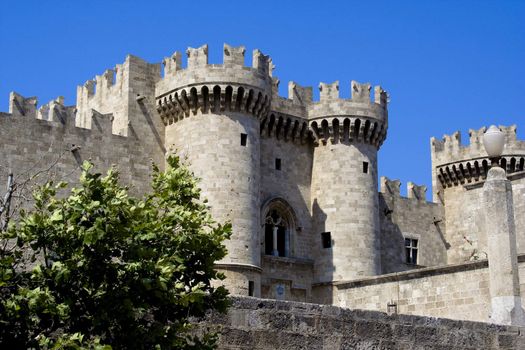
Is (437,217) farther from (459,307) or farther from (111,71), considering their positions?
(459,307)

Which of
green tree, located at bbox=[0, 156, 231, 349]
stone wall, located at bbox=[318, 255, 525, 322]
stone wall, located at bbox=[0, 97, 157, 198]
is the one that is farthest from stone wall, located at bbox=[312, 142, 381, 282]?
green tree, located at bbox=[0, 156, 231, 349]

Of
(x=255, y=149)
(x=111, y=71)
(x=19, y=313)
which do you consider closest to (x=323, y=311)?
(x=19, y=313)

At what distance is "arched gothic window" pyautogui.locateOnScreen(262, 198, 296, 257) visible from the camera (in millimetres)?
32562

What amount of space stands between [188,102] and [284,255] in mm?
6306

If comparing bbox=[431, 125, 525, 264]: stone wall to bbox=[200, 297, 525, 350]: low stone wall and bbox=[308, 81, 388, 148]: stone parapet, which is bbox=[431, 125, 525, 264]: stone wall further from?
bbox=[200, 297, 525, 350]: low stone wall

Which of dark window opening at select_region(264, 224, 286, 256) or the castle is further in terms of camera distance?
dark window opening at select_region(264, 224, 286, 256)

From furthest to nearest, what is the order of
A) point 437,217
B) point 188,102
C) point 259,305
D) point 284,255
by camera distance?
point 437,217 → point 284,255 → point 188,102 → point 259,305

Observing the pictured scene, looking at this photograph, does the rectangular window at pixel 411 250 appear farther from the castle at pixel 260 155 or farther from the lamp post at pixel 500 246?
the lamp post at pixel 500 246

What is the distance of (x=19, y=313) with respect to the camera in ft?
30.1

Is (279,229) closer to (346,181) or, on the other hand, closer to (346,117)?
(346,181)

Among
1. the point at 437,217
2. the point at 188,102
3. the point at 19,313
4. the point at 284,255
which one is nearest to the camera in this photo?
the point at 19,313

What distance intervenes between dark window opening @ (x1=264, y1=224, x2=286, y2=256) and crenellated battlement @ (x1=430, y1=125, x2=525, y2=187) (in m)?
9.01

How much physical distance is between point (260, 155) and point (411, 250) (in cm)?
807

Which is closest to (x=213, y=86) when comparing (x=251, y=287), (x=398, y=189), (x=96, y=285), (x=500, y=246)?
(x=251, y=287)
